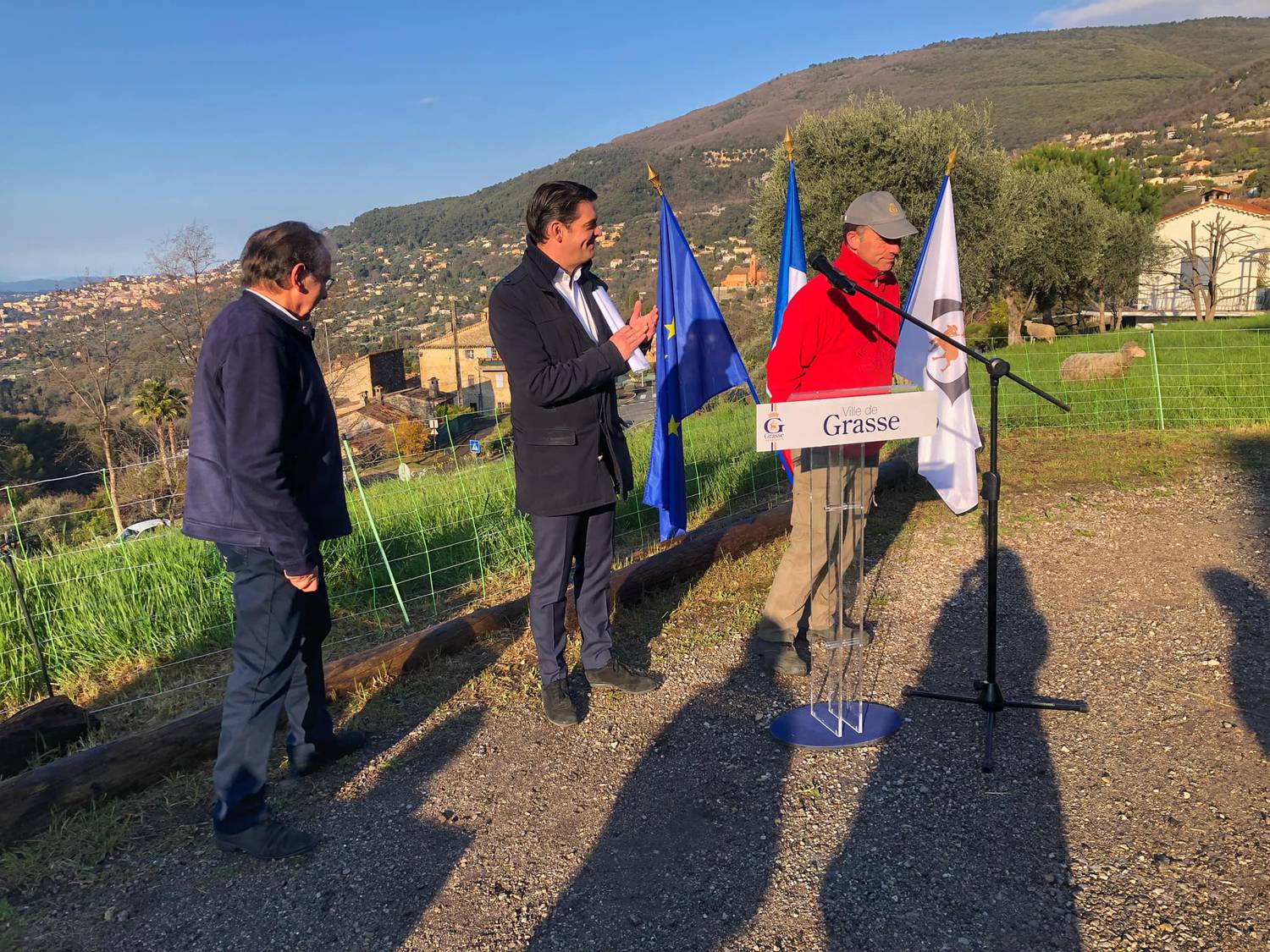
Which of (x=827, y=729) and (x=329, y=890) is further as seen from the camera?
(x=827, y=729)

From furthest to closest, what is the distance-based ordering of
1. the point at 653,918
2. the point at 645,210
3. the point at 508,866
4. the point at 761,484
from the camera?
the point at 645,210 → the point at 761,484 → the point at 508,866 → the point at 653,918

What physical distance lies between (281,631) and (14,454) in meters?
41.4

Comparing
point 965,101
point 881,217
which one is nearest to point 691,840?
point 881,217

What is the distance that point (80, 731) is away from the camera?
3.75m

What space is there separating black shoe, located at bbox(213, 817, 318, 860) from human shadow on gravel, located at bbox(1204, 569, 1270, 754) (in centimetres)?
369

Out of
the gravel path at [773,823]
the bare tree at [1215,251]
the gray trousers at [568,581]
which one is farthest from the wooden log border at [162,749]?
the bare tree at [1215,251]

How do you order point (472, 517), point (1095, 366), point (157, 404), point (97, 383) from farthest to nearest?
1. point (157, 404)
2. point (97, 383)
3. point (1095, 366)
4. point (472, 517)

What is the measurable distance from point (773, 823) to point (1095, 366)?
1437 cm

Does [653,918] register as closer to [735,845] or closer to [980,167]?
[735,845]

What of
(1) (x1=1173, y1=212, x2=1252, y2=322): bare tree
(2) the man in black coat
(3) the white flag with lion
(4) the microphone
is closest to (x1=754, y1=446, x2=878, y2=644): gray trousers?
(4) the microphone

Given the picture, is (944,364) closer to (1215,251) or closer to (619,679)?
(619,679)

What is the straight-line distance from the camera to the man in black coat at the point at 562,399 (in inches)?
137

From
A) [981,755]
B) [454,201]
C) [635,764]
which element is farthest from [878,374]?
[454,201]

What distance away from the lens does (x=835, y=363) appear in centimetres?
385
